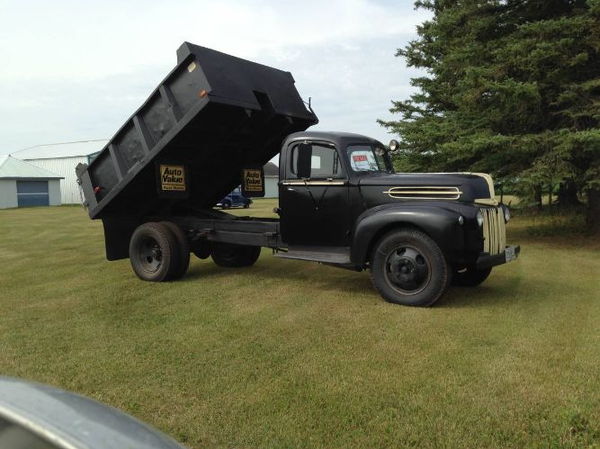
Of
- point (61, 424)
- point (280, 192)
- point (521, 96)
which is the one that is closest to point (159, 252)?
point (280, 192)

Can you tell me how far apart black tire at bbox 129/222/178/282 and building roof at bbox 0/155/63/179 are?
131ft

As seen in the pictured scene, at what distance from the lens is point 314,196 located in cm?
690

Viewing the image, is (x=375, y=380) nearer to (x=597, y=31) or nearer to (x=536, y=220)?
(x=597, y=31)

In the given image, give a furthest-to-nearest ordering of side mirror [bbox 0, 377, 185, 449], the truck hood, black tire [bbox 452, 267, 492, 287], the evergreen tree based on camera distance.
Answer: the evergreen tree < black tire [bbox 452, 267, 492, 287] < the truck hood < side mirror [bbox 0, 377, 185, 449]

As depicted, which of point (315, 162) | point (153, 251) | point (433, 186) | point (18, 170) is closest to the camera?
point (433, 186)

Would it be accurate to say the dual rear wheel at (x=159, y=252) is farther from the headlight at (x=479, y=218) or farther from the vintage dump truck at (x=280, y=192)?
the headlight at (x=479, y=218)

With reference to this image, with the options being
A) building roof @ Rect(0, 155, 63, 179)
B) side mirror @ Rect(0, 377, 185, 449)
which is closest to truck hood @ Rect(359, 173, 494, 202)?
side mirror @ Rect(0, 377, 185, 449)

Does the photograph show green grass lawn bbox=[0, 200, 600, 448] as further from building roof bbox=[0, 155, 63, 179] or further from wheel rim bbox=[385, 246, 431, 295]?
building roof bbox=[0, 155, 63, 179]

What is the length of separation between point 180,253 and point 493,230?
14.4ft

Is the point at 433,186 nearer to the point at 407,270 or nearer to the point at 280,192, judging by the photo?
the point at 407,270

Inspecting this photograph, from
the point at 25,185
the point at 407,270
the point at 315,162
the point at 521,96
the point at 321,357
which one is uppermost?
the point at 521,96

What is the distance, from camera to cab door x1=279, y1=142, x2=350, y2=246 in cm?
678

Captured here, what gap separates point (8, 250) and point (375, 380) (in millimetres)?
11289

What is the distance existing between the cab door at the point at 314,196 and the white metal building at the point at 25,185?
41.7m
